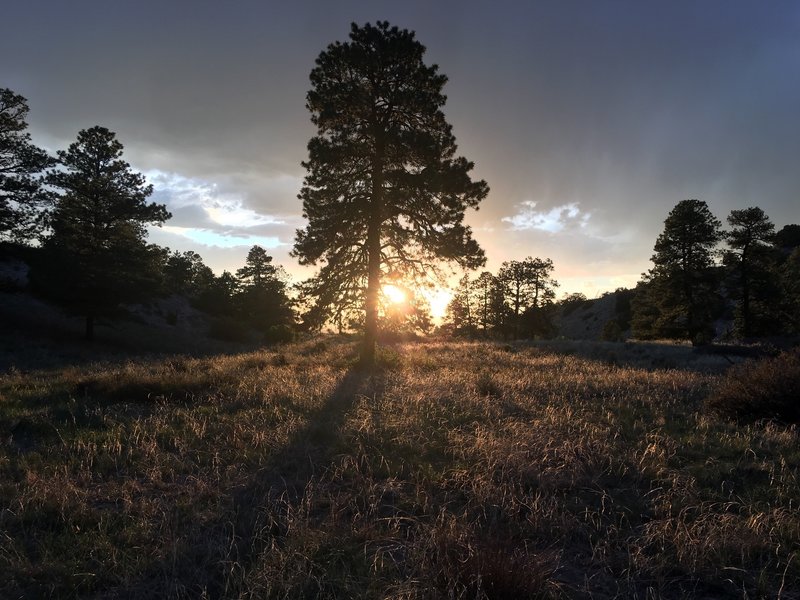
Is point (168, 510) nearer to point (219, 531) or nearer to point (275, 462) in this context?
point (219, 531)

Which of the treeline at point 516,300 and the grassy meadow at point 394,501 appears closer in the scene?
the grassy meadow at point 394,501

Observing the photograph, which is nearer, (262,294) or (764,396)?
(764,396)

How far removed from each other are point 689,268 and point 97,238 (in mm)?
45004

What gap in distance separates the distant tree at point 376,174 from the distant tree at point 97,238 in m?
16.8

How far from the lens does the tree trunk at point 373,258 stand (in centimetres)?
1773

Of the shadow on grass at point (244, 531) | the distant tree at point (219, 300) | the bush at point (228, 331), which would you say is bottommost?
the shadow on grass at point (244, 531)

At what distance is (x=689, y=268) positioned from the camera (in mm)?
37375

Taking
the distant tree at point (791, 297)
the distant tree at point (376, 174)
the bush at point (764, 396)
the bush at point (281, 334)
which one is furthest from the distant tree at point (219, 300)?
the distant tree at point (791, 297)

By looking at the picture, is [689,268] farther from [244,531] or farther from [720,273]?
[244,531]

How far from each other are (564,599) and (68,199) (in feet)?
108

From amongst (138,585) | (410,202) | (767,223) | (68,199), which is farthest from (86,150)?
(767,223)

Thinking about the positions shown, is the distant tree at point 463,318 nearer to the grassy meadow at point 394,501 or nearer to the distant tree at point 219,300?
the distant tree at point 219,300

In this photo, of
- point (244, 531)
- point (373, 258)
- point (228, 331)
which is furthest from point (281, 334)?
point (244, 531)

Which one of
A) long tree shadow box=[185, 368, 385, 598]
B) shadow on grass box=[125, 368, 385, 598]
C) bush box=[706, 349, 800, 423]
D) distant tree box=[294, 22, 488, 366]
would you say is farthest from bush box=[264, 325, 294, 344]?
bush box=[706, 349, 800, 423]
